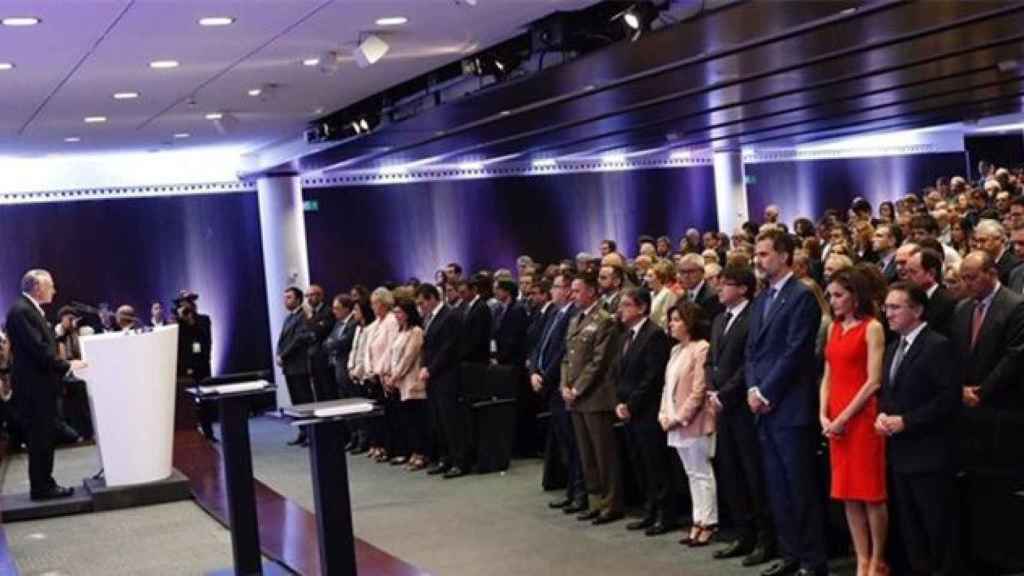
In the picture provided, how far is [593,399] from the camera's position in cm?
804

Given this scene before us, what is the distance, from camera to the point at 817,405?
6.27m

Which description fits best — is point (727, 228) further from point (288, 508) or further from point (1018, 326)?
point (1018, 326)

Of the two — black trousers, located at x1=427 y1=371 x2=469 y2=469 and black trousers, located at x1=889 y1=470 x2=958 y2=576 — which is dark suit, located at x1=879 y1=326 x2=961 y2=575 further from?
black trousers, located at x1=427 y1=371 x2=469 y2=469

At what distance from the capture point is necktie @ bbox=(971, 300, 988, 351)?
5984 mm

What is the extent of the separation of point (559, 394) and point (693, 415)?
1685 mm

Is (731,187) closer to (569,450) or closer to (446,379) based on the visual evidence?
(446,379)

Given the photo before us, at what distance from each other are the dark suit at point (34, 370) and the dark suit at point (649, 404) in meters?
3.42

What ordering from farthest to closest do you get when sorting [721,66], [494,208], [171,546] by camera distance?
[494,208] < [721,66] < [171,546]

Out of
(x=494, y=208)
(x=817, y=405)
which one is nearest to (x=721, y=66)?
(x=817, y=405)

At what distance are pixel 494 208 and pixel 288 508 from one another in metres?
11.0

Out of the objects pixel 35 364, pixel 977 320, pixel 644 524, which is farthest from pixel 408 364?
pixel 977 320

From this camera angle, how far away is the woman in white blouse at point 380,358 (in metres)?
11.3

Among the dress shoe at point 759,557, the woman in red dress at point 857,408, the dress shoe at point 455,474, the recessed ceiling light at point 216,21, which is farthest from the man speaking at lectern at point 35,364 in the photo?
the woman in red dress at point 857,408

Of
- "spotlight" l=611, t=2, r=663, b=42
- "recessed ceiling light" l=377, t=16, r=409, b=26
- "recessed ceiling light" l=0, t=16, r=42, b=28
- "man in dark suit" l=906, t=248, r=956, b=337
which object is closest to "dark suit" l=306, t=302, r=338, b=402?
"recessed ceiling light" l=377, t=16, r=409, b=26
